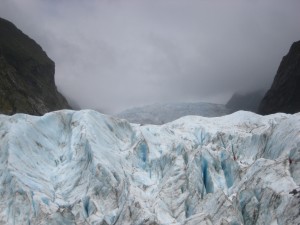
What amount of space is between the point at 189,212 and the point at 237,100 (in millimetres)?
124030

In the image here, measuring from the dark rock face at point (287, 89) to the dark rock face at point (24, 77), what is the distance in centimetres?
5235

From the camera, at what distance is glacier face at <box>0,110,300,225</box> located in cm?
4862

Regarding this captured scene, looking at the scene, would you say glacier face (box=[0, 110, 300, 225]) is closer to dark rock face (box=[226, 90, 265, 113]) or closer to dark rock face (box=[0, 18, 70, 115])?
dark rock face (box=[0, 18, 70, 115])

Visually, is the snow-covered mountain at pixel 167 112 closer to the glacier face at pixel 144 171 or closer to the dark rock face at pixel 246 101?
the dark rock face at pixel 246 101

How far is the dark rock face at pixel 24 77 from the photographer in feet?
344

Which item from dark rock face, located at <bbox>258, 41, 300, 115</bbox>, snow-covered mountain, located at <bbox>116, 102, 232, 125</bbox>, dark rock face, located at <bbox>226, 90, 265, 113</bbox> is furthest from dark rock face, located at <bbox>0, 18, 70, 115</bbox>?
dark rock face, located at <bbox>226, 90, 265, 113</bbox>

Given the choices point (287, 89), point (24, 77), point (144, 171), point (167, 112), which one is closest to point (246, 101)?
point (167, 112)

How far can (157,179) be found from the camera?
59.5 meters

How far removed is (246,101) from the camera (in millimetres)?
168500

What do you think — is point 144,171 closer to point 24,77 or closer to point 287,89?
point 287,89

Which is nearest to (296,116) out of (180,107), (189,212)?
(189,212)

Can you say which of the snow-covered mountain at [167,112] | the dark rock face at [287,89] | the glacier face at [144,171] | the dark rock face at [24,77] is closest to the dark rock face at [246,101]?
the snow-covered mountain at [167,112]

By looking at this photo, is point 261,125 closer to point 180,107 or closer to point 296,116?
point 296,116

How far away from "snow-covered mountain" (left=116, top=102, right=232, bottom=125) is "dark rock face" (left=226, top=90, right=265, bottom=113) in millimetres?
17617
